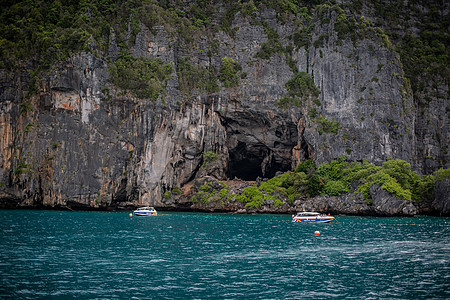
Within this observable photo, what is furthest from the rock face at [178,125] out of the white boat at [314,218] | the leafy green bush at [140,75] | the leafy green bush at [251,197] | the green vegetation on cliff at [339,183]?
the white boat at [314,218]

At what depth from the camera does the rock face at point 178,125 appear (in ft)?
299

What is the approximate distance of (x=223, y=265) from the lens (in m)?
29.7

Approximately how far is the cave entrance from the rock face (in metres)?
0.35

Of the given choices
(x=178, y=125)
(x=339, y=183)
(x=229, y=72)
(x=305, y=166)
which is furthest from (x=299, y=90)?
(x=178, y=125)

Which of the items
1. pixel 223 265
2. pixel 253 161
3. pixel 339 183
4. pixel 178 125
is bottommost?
pixel 223 265

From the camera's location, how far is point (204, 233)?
4828 cm

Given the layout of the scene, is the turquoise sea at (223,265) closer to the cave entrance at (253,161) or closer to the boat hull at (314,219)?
the boat hull at (314,219)

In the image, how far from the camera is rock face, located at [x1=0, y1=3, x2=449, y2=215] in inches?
3593

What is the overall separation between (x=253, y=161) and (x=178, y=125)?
71.7 feet

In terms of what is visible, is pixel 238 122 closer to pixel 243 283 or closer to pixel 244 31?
pixel 244 31

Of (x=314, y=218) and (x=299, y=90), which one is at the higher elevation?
(x=299, y=90)

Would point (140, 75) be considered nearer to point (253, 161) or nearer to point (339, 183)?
point (253, 161)

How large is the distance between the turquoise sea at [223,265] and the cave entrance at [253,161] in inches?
2238

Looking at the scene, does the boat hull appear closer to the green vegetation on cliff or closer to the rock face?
the green vegetation on cliff
